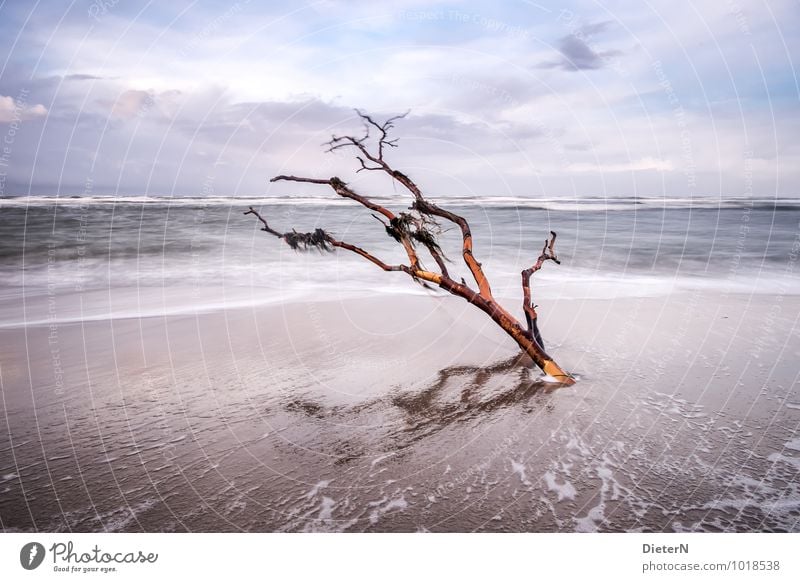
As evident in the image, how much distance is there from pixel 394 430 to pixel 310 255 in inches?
432

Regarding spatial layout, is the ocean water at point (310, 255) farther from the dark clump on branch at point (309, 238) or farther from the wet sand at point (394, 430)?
the wet sand at point (394, 430)

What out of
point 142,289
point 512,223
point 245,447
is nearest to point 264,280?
point 142,289

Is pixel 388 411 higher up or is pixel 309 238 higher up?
pixel 309 238

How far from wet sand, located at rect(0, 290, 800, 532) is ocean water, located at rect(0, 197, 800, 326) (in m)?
2.67

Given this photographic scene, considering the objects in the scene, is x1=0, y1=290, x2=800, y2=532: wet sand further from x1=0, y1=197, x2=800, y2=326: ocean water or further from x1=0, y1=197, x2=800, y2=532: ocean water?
x1=0, y1=197, x2=800, y2=326: ocean water

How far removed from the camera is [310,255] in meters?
14.8

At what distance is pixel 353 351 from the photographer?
657cm

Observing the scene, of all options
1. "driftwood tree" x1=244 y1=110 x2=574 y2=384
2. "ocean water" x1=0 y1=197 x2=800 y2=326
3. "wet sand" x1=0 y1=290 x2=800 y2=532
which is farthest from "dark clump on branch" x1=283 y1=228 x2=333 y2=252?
"ocean water" x1=0 y1=197 x2=800 y2=326

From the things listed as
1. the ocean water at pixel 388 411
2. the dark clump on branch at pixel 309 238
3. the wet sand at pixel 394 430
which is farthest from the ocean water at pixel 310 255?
the wet sand at pixel 394 430

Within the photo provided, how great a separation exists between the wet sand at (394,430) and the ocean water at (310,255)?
8.76 feet

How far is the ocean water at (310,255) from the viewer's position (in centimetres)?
1067

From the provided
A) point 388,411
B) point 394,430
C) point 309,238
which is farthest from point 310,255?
point 394,430

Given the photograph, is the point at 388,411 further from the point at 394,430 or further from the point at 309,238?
the point at 309,238
